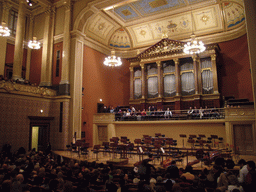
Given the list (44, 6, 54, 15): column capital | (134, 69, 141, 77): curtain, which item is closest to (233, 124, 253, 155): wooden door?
(134, 69, 141, 77): curtain

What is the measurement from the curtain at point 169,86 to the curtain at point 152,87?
0.89m

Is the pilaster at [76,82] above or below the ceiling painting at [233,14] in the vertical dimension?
below

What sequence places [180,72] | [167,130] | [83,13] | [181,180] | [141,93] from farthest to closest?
[141,93] → [180,72] → [83,13] → [167,130] → [181,180]

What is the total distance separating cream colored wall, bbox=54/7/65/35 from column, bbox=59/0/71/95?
1.87ft

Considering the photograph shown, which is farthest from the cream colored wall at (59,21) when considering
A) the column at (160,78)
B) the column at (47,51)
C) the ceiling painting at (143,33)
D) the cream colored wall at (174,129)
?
the cream colored wall at (174,129)

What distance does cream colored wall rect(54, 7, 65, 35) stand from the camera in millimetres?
16391

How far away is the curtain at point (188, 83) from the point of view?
16.3 metres

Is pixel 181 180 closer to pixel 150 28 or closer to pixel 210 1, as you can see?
pixel 210 1

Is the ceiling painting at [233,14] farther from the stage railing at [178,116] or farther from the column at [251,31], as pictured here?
the column at [251,31]

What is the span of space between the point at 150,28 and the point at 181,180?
657 inches

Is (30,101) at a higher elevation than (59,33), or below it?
below

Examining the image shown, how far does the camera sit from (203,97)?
15586 mm

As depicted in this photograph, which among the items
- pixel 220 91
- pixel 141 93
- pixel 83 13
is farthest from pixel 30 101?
pixel 220 91

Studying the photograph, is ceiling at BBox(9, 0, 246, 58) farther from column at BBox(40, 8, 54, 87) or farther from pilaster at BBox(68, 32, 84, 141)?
pilaster at BBox(68, 32, 84, 141)
